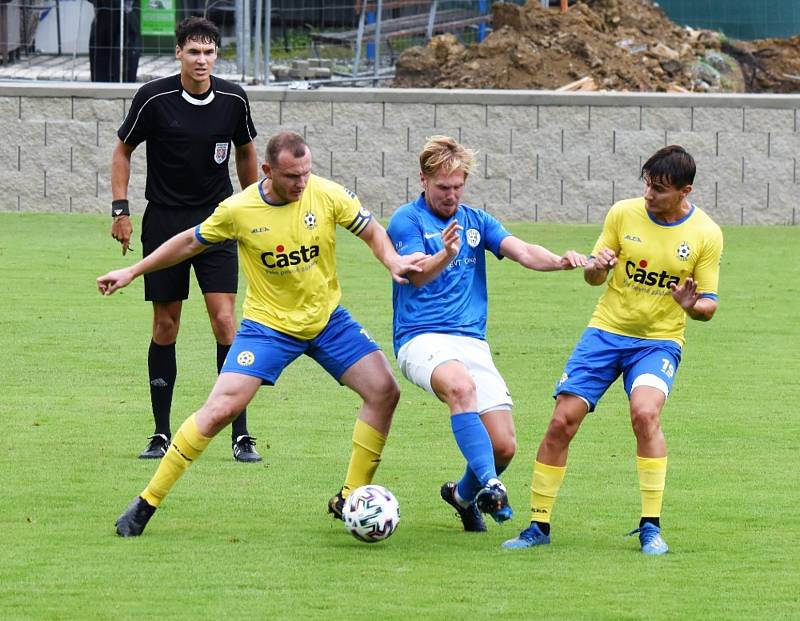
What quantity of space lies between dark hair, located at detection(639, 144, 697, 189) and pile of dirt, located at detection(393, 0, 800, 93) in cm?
1427

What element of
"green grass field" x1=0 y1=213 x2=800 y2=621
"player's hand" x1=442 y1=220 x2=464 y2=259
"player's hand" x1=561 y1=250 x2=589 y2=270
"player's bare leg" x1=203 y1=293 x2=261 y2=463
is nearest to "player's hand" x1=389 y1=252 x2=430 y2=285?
"player's hand" x1=442 y1=220 x2=464 y2=259

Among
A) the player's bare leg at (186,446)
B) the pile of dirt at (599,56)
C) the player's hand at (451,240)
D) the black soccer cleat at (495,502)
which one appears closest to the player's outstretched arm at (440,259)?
the player's hand at (451,240)

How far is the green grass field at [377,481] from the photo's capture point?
6.21 m

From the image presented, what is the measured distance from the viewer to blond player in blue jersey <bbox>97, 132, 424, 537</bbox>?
7.17m

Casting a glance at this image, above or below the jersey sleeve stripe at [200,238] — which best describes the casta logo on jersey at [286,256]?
below

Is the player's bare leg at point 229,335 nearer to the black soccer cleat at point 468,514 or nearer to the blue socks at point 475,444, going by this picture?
the black soccer cleat at point 468,514

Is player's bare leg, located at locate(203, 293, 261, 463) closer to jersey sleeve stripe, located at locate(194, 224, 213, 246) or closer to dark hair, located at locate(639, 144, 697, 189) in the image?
jersey sleeve stripe, located at locate(194, 224, 213, 246)

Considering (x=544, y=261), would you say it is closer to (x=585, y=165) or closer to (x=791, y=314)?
(x=791, y=314)

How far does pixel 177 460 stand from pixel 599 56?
1646cm

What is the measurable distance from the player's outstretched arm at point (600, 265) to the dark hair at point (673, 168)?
0.39 m

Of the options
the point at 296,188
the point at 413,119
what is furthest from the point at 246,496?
the point at 413,119

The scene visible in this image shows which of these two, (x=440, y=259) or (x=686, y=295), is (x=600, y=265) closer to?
(x=686, y=295)

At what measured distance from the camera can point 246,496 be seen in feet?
26.3

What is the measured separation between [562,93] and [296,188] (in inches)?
503
